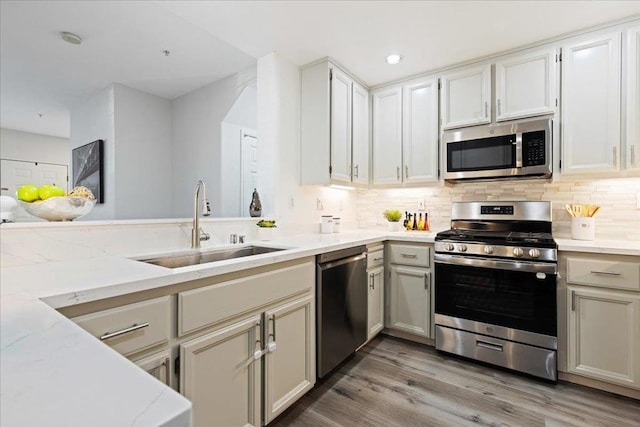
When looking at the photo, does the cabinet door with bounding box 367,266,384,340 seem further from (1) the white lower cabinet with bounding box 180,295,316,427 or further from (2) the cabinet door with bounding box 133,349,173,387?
(2) the cabinet door with bounding box 133,349,173,387

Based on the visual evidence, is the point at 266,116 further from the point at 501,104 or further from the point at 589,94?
the point at 589,94

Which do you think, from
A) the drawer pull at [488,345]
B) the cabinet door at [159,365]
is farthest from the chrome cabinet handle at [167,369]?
the drawer pull at [488,345]

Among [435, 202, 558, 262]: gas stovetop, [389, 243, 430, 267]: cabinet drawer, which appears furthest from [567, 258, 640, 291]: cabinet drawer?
[389, 243, 430, 267]: cabinet drawer

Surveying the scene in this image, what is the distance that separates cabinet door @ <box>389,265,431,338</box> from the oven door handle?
0.21m

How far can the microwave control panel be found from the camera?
233 cm

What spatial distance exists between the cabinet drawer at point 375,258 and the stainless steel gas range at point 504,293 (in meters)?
0.45

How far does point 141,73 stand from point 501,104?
348 cm

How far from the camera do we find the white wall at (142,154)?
11.2 feet

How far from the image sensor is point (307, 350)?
1799 millimetres

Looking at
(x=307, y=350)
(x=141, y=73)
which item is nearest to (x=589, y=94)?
(x=307, y=350)

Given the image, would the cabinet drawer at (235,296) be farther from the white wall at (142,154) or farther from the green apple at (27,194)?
the white wall at (142,154)

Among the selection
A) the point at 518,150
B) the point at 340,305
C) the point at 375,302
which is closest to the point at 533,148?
the point at 518,150

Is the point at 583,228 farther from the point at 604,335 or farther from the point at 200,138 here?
the point at 200,138

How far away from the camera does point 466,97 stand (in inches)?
106
